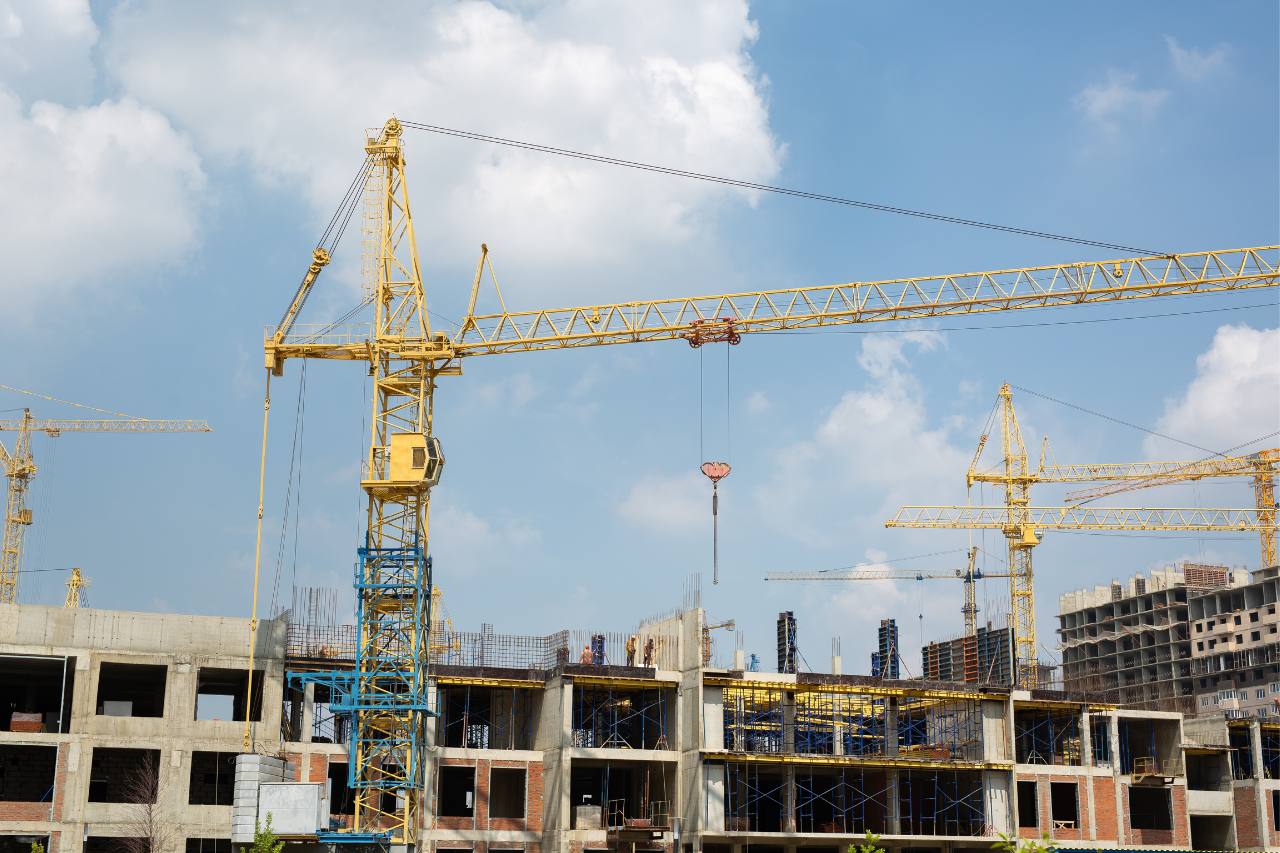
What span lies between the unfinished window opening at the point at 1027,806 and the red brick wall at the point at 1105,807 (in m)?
3.26

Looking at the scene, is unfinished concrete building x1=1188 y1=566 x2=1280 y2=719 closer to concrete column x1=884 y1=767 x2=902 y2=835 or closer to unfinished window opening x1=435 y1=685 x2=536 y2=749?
concrete column x1=884 y1=767 x2=902 y2=835

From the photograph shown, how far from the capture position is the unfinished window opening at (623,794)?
245 feet

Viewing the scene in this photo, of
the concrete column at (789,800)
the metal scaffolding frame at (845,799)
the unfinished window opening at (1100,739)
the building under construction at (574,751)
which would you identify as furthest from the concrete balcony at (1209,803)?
the concrete column at (789,800)

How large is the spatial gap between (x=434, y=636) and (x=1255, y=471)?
323 ft

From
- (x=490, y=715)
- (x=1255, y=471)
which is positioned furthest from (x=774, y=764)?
(x=1255, y=471)

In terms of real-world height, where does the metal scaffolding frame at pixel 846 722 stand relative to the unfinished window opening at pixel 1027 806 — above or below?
above

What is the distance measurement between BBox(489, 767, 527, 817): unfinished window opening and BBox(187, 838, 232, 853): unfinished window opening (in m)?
13.7

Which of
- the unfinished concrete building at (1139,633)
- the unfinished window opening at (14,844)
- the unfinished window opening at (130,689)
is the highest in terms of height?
the unfinished concrete building at (1139,633)

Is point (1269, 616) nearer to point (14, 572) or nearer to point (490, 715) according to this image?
point (490, 715)

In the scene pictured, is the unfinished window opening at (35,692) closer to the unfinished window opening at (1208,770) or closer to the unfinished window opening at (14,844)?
the unfinished window opening at (14,844)

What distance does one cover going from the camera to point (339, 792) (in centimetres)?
8088

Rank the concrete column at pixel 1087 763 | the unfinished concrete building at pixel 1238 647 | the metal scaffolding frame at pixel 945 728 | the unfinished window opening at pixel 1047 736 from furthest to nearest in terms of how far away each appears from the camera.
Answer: the unfinished concrete building at pixel 1238 647 < the unfinished window opening at pixel 1047 736 < the concrete column at pixel 1087 763 < the metal scaffolding frame at pixel 945 728

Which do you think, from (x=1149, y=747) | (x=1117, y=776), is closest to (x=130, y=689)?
(x=1117, y=776)

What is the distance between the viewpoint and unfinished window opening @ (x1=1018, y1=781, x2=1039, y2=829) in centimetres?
8350
